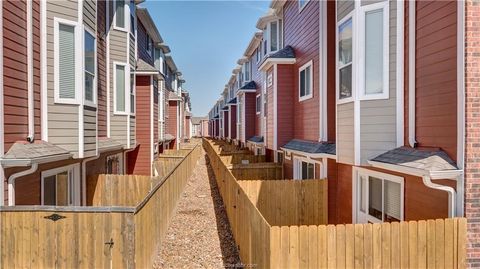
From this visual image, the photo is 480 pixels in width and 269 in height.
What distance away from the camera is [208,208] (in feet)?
49.8

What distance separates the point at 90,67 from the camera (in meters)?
10.2

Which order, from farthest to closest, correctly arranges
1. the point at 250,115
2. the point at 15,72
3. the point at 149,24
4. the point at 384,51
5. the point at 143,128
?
the point at 250,115
the point at 149,24
the point at 143,128
the point at 384,51
the point at 15,72

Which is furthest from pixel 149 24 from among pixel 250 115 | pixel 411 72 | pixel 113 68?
pixel 411 72

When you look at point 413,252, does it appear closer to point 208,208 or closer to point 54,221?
point 54,221

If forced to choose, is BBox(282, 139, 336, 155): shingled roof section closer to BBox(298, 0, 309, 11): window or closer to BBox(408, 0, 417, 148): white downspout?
BBox(408, 0, 417, 148): white downspout

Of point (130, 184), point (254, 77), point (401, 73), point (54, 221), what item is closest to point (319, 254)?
point (401, 73)

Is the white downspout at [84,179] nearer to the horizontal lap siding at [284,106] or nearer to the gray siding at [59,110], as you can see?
the gray siding at [59,110]

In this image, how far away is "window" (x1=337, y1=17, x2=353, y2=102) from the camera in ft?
28.2

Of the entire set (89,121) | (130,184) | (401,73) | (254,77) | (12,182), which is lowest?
(130,184)

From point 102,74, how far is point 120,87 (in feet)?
6.02

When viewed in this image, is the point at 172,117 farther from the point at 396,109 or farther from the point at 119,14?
the point at 396,109

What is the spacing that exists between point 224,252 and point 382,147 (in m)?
5.10

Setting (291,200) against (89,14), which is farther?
(291,200)

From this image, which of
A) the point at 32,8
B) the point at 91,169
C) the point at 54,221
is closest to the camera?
the point at 54,221
